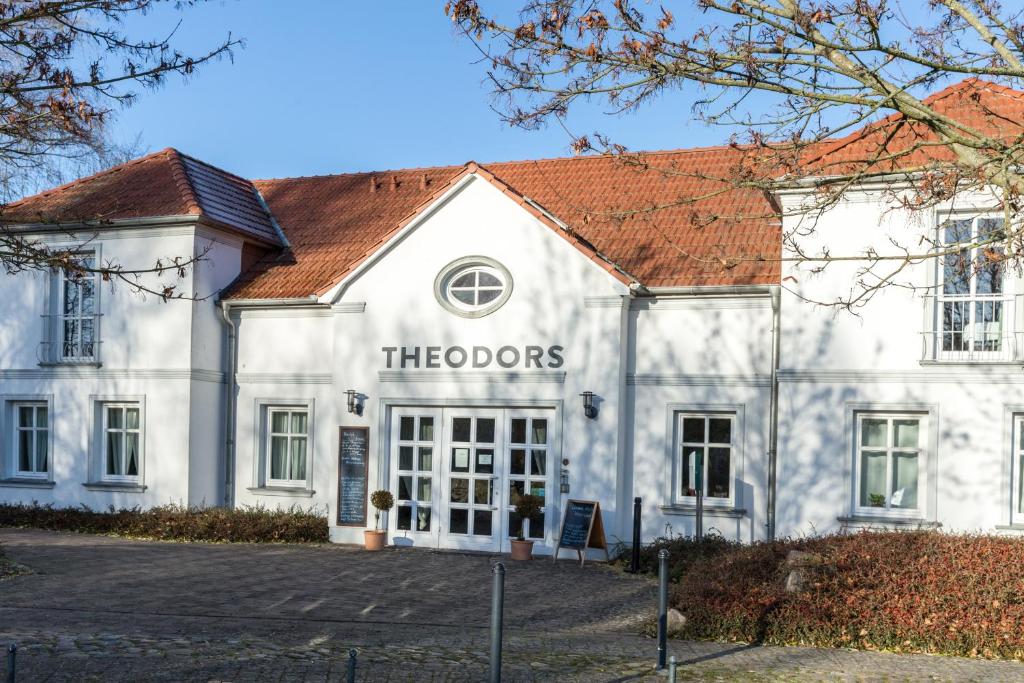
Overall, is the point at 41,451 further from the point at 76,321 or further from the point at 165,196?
the point at 165,196

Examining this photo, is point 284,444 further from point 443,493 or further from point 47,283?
point 47,283

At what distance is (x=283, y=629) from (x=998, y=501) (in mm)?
10508

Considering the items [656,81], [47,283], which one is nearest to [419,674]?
[656,81]

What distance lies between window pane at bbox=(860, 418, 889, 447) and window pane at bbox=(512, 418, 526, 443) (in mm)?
5370

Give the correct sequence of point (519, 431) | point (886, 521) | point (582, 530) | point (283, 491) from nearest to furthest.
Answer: point (886, 521), point (582, 530), point (519, 431), point (283, 491)

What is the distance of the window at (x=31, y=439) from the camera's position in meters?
21.9

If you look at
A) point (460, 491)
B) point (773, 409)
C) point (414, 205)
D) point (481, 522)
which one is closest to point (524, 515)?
point (481, 522)

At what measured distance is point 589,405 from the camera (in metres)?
18.0

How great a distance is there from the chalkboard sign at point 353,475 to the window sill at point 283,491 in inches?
41.9

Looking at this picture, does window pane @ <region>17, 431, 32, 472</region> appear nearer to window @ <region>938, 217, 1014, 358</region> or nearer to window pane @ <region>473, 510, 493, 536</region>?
window pane @ <region>473, 510, 493, 536</region>

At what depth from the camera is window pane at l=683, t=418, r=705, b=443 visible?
18359 millimetres

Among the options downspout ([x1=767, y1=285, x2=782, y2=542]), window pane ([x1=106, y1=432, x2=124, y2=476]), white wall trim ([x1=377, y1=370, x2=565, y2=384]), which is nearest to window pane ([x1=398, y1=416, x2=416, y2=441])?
white wall trim ([x1=377, y1=370, x2=565, y2=384])

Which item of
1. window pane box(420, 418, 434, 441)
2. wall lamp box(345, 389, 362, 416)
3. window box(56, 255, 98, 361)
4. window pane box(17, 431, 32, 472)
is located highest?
window box(56, 255, 98, 361)

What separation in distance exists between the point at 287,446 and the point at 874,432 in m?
10.5
